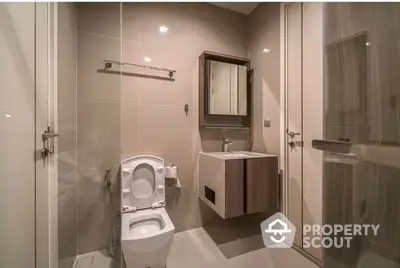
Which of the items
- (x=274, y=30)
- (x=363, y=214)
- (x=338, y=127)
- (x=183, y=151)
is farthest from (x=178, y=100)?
(x=363, y=214)

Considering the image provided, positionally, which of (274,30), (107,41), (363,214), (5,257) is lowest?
(5,257)

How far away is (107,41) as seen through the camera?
175 centimetres

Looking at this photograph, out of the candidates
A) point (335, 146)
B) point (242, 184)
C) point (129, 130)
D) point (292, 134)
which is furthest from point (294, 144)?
point (129, 130)

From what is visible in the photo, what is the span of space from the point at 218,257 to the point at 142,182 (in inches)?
36.8

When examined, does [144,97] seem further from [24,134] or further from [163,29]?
[24,134]

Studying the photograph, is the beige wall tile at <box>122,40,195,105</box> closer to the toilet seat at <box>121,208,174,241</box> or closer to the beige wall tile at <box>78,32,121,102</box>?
the beige wall tile at <box>78,32,121,102</box>

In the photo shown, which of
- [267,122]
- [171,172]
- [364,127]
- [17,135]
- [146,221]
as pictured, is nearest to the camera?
[364,127]

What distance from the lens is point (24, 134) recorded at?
908mm

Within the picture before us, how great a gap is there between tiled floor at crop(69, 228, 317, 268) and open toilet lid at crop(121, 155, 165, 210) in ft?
1.57

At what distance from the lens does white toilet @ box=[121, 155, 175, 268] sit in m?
1.27

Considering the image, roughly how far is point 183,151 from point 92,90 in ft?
3.35

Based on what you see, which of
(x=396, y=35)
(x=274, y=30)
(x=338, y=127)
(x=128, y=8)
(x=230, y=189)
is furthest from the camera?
(x=274, y=30)

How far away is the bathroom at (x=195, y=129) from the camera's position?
2.05 ft

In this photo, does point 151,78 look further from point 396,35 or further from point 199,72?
point 396,35
